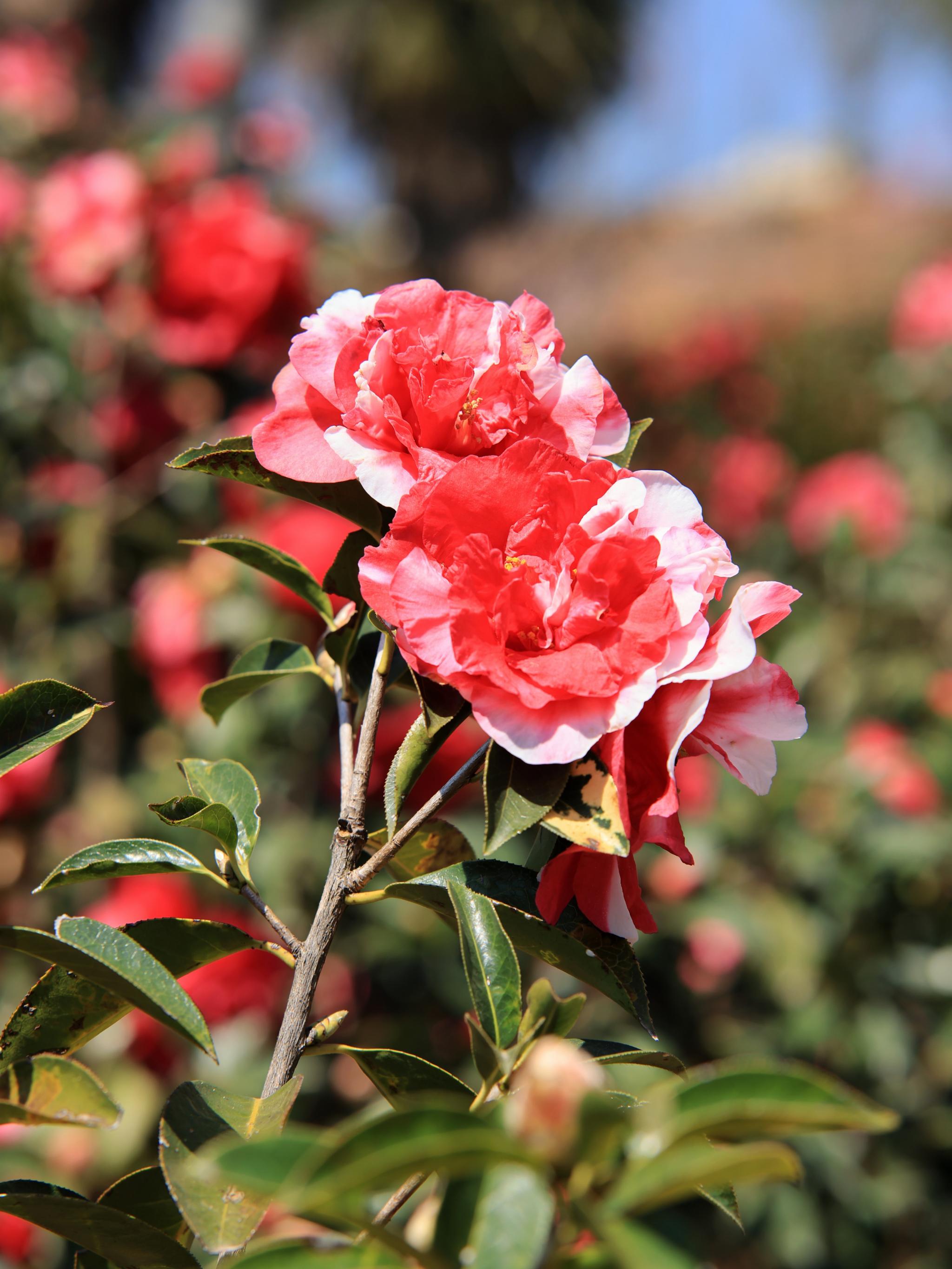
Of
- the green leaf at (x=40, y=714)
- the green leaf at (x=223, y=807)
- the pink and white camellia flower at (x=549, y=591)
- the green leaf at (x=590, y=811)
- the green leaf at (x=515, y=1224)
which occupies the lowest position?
the green leaf at (x=223, y=807)

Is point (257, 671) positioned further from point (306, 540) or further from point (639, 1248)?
point (306, 540)

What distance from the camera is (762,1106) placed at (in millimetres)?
268

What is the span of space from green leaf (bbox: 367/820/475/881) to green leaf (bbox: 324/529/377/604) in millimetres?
117

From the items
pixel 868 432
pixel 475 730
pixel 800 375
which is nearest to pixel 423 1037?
pixel 475 730

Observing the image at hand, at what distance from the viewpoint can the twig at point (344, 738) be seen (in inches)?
18.1

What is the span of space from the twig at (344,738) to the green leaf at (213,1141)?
12cm

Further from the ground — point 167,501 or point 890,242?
point 167,501

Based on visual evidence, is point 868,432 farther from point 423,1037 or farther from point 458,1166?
point 458,1166

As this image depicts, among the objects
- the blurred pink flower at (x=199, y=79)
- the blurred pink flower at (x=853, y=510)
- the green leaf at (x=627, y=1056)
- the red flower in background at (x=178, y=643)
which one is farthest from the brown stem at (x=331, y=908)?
the blurred pink flower at (x=199, y=79)

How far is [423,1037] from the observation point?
1.35 m

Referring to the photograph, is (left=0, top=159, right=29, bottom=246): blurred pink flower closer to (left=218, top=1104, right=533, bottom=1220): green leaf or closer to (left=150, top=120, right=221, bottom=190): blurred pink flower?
(left=150, top=120, right=221, bottom=190): blurred pink flower

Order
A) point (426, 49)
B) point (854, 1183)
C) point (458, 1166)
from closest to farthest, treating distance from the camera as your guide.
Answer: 1. point (458, 1166)
2. point (854, 1183)
3. point (426, 49)

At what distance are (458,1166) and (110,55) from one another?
11.4 ft

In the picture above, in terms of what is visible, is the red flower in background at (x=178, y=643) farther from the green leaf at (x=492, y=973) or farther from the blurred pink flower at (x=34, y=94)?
the blurred pink flower at (x=34, y=94)
